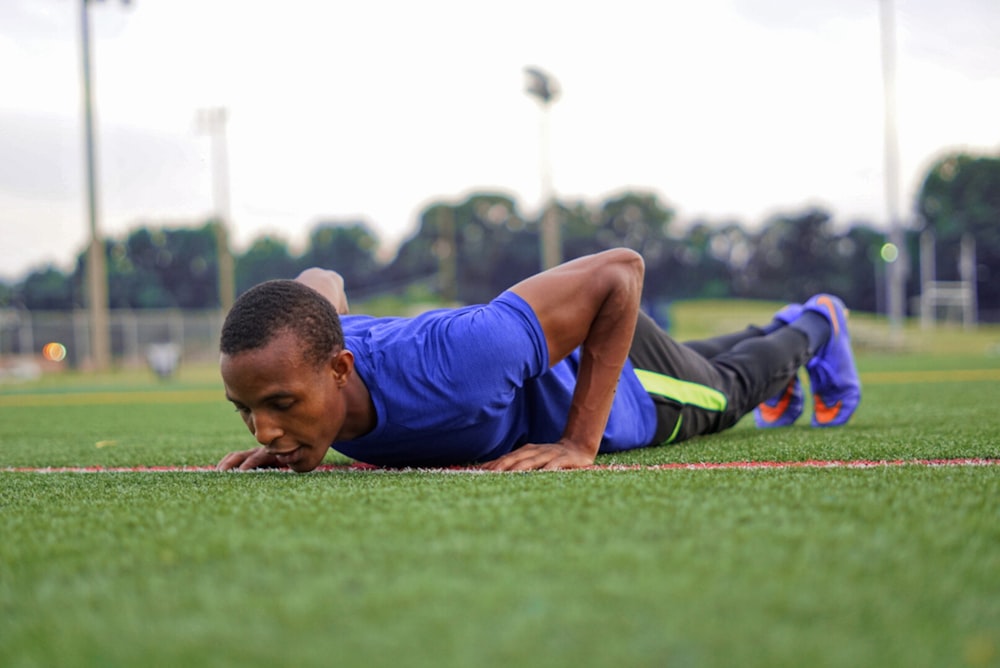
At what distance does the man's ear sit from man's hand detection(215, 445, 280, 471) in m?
0.55

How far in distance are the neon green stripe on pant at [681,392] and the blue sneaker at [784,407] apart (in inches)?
31.8

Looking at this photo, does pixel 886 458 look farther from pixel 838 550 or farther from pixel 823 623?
pixel 823 623

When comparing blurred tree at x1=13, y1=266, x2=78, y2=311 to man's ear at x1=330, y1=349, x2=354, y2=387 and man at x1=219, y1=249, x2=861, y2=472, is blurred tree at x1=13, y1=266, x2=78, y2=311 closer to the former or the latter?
man at x1=219, y1=249, x2=861, y2=472

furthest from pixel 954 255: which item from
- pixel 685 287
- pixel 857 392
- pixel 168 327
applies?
pixel 857 392

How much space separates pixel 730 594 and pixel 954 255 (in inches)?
2516

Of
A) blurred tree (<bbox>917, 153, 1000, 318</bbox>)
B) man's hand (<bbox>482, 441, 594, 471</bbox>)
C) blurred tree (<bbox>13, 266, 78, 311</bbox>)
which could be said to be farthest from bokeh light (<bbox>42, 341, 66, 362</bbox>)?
blurred tree (<bbox>917, 153, 1000, 318</bbox>)

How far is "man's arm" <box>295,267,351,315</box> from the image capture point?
3.36m

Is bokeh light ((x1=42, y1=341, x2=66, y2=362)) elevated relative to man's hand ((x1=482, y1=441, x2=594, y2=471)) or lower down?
lower down

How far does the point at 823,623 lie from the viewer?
0.98m

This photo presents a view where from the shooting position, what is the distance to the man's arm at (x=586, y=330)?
8.16 ft

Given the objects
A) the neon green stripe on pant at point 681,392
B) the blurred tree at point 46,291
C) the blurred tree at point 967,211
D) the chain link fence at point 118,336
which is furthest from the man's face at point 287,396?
the blurred tree at point 46,291

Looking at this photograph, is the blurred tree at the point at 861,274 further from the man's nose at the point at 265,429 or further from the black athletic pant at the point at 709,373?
the man's nose at the point at 265,429

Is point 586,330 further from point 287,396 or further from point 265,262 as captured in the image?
point 265,262

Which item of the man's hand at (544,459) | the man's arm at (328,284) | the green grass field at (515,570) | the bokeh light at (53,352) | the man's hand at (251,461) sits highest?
the man's arm at (328,284)
